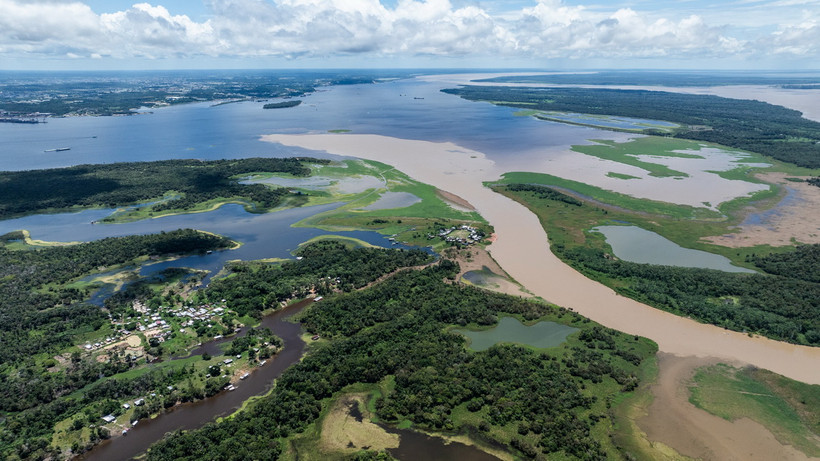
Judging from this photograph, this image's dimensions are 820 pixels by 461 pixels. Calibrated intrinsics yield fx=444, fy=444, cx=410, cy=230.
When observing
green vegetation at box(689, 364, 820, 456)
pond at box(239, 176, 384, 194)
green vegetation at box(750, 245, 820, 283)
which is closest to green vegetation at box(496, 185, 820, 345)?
green vegetation at box(750, 245, 820, 283)

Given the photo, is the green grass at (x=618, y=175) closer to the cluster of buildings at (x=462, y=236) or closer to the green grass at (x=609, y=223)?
the green grass at (x=609, y=223)

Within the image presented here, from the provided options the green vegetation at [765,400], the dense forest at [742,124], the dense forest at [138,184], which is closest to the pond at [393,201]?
the dense forest at [138,184]

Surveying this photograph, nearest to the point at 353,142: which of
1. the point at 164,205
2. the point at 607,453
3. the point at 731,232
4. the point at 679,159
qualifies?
the point at 164,205

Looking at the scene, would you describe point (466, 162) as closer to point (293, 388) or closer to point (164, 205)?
point (164, 205)

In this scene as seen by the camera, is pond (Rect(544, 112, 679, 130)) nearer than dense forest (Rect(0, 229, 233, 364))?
No

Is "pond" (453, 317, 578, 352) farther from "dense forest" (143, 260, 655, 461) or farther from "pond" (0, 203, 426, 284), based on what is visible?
"pond" (0, 203, 426, 284)

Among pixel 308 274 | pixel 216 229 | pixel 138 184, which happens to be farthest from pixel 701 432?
pixel 138 184

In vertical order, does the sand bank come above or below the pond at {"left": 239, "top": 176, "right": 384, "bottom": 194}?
below
